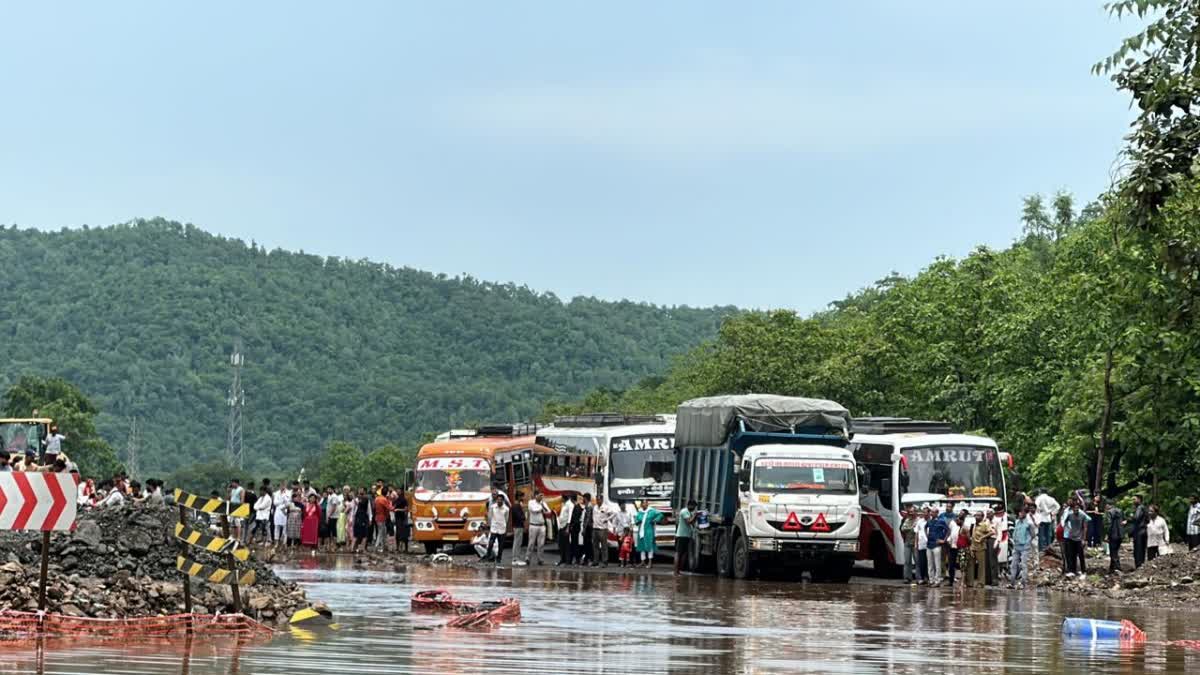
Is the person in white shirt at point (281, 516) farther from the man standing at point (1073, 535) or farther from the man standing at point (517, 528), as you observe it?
the man standing at point (1073, 535)

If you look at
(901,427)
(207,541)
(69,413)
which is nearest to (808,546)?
(901,427)

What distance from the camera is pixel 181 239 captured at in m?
199

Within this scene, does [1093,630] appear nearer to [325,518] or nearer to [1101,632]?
[1101,632]

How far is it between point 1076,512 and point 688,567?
26.7 ft

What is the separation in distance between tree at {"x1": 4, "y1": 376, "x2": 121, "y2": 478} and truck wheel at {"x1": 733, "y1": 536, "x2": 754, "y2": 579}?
3357 inches

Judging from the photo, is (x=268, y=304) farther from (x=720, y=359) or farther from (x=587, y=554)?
(x=587, y=554)

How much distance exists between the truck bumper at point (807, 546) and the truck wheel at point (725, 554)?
1.69m

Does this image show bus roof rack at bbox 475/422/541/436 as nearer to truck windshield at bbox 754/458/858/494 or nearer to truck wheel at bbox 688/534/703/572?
truck wheel at bbox 688/534/703/572

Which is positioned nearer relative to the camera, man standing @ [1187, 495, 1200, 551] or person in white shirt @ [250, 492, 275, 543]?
man standing @ [1187, 495, 1200, 551]

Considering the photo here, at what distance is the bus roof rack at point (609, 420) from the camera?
1949 inches

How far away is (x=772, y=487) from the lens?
3700 centimetres

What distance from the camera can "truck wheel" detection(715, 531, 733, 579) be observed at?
38406 millimetres

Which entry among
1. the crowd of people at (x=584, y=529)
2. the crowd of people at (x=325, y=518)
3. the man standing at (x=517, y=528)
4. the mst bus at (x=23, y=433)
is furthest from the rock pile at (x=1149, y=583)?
the mst bus at (x=23, y=433)

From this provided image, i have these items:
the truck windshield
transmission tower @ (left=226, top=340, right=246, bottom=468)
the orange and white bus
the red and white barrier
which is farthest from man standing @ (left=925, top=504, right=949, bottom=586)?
transmission tower @ (left=226, top=340, right=246, bottom=468)
